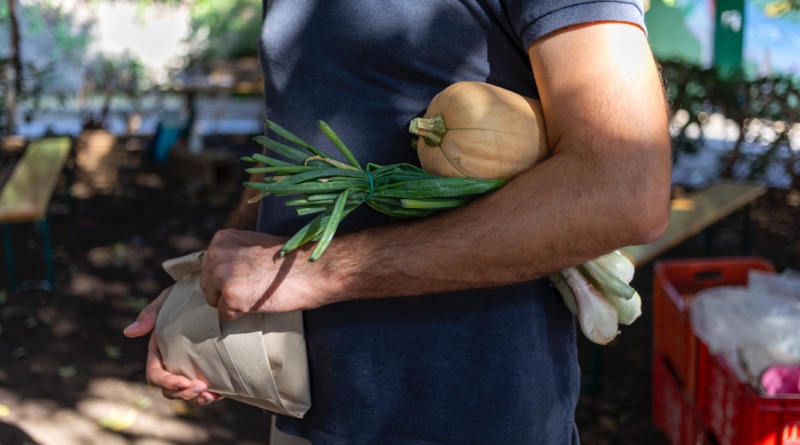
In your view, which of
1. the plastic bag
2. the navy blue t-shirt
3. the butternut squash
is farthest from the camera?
the plastic bag

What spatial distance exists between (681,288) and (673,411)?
690 millimetres

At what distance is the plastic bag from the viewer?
2.19 m

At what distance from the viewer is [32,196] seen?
4980 mm

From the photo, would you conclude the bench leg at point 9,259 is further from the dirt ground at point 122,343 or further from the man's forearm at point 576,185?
the man's forearm at point 576,185

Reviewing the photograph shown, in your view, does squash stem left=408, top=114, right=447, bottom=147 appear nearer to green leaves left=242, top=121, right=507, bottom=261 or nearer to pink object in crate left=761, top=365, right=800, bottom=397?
green leaves left=242, top=121, right=507, bottom=261

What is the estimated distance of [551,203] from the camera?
36.8 inches

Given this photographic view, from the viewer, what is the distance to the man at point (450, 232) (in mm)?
917

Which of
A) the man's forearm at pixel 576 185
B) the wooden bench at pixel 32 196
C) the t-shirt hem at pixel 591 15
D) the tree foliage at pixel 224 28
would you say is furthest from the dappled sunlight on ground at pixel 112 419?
the tree foliage at pixel 224 28

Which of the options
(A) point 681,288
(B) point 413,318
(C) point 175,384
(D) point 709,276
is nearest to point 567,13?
(B) point 413,318

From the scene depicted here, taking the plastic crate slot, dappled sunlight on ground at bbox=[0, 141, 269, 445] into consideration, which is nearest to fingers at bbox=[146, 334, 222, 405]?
dappled sunlight on ground at bbox=[0, 141, 269, 445]

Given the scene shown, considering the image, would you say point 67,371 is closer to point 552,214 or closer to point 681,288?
point 681,288

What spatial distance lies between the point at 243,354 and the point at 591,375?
320cm

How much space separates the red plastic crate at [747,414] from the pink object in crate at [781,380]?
30 mm

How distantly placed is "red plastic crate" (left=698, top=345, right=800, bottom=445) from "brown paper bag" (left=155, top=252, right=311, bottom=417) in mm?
1715
